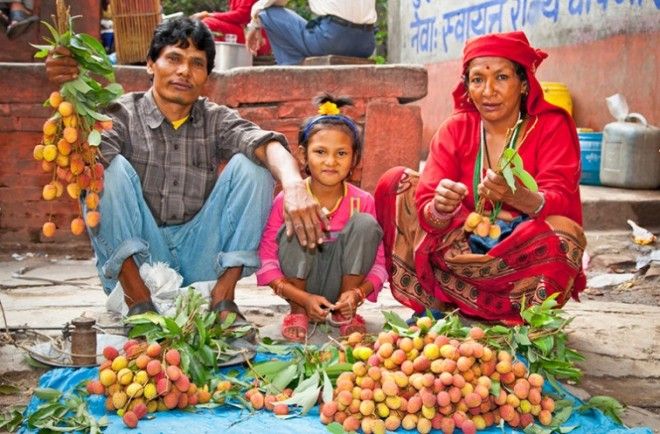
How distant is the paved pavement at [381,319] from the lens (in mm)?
2938

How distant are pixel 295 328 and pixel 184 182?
0.70 metres

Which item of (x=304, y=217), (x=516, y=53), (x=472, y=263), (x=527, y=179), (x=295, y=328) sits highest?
(x=516, y=53)

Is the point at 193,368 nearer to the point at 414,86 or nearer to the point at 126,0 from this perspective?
the point at 414,86

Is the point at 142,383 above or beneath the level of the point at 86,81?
beneath

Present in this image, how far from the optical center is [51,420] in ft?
7.73

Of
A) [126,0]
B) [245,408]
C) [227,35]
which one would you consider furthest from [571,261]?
[227,35]

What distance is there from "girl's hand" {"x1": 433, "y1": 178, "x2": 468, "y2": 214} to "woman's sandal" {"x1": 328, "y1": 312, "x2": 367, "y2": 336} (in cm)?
53

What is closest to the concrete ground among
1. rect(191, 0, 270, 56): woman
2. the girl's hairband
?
the girl's hairband

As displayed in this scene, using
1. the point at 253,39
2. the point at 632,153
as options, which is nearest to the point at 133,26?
the point at 253,39

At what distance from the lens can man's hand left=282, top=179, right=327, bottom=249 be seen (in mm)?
2908

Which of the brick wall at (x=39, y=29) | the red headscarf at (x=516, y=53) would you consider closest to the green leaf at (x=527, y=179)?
the red headscarf at (x=516, y=53)

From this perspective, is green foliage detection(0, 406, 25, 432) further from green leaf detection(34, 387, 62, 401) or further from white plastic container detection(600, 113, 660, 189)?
white plastic container detection(600, 113, 660, 189)

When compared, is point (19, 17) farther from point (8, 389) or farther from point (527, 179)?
point (527, 179)

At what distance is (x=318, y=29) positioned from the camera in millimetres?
6449
